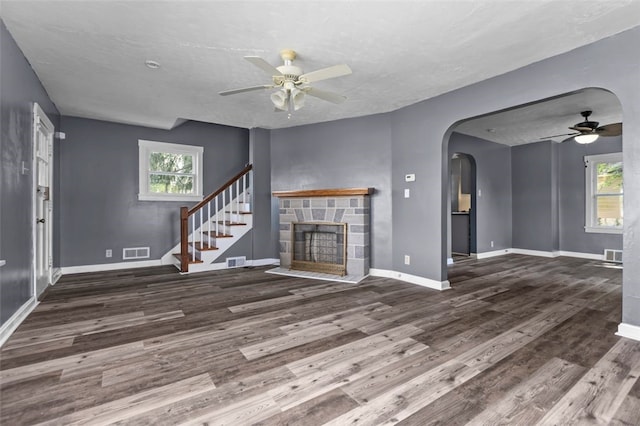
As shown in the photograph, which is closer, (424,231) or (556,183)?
(424,231)

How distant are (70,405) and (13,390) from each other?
461 millimetres

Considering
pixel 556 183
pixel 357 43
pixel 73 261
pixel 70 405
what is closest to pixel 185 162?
pixel 73 261

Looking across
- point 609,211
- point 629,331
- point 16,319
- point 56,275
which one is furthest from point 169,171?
point 609,211

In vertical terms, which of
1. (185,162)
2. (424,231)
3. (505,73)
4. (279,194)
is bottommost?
(424,231)

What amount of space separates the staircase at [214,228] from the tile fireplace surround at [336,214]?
0.78m

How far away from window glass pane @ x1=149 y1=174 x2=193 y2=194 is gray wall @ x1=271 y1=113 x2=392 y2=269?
1718mm

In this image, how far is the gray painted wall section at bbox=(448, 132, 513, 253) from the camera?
682 centimetres

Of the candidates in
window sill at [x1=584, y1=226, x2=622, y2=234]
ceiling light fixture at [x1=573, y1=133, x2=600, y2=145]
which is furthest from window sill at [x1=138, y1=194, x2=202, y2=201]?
window sill at [x1=584, y1=226, x2=622, y2=234]

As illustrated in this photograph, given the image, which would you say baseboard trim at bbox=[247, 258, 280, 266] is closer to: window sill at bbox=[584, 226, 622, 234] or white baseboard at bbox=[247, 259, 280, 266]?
white baseboard at bbox=[247, 259, 280, 266]

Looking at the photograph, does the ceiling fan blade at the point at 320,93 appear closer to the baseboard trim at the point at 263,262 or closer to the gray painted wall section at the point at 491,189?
the baseboard trim at the point at 263,262

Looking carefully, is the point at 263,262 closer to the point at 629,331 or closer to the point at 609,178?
the point at 629,331

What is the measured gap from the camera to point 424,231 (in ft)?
14.5

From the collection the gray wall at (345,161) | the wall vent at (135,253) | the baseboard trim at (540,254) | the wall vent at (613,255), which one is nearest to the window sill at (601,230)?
the wall vent at (613,255)

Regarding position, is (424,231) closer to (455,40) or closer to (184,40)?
(455,40)
